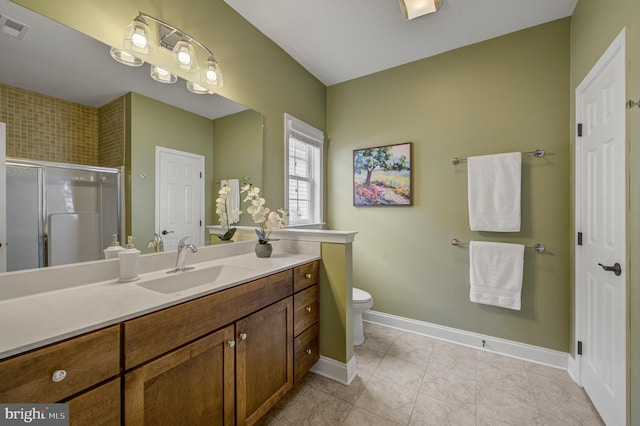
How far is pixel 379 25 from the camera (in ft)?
6.68

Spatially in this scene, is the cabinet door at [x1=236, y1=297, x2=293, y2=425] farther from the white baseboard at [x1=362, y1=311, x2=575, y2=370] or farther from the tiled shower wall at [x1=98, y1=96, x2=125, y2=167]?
the white baseboard at [x1=362, y1=311, x2=575, y2=370]

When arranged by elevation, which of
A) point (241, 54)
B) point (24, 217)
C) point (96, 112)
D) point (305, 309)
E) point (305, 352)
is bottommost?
point (305, 352)

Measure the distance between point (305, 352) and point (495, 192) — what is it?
1.92 m

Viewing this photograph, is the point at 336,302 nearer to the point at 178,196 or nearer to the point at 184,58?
the point at 178,196

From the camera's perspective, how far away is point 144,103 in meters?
1.40

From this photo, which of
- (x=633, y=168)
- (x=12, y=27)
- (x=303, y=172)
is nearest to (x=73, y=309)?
(x=12, y=27)

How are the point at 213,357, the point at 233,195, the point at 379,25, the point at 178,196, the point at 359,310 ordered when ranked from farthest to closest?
the point at 359,310, the point at 379,25, the point at 233,195, the point at 178,196, the point at 213,357

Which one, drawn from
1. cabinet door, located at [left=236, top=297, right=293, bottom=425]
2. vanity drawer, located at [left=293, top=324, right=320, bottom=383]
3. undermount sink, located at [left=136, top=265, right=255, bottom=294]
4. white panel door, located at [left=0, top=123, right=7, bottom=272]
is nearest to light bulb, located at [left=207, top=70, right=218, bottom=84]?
white panel door, located at [left=0, top=123, right=7, bottom=272]

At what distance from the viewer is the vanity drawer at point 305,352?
5.24 feet

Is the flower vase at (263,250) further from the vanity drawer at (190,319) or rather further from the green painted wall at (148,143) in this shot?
the green painted wall at (148,143)

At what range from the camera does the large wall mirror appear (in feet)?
3.34

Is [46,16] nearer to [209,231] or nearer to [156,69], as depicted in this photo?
[156,69]

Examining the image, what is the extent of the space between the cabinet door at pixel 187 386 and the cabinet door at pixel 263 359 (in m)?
0.06

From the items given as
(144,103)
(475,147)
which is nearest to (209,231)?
(144,103)
